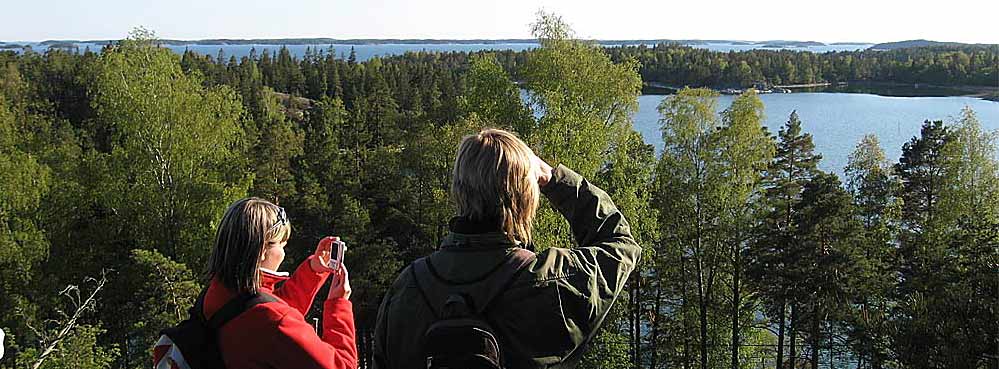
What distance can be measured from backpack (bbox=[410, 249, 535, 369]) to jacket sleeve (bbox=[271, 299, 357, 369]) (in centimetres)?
61

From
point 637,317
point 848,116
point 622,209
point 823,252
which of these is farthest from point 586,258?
point 848,116

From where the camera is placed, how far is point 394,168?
1969 centimetres

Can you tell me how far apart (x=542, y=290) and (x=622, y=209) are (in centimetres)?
1144

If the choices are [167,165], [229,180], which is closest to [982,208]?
[229,180]

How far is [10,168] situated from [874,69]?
2736 inches

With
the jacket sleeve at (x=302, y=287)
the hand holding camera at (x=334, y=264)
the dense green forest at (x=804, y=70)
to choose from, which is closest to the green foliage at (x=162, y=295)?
the jacket sleeve at (x=302, y=287)

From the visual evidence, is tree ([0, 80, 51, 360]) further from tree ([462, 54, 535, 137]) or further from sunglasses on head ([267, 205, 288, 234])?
sunglasses on head ([267, 205, 288, 234])

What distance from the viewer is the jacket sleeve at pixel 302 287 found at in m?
2.74

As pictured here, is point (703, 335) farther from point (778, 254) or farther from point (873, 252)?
point (873, 252)

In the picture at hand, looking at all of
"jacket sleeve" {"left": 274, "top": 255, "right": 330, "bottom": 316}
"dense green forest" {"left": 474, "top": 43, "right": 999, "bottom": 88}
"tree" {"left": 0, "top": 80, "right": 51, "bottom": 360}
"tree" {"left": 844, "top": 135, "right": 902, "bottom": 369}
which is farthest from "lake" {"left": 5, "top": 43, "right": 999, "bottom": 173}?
"jacket sleeve" {"left": 274, "top": 255, "right": 330, "bottom": 316}

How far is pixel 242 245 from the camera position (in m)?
2.39

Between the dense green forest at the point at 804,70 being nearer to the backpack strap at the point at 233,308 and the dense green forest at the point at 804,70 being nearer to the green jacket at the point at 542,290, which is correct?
the backpack strap at the point at 233,308

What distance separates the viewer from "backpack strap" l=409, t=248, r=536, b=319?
6.15ft

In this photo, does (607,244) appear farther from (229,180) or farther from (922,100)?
(922,100)
